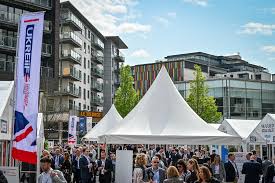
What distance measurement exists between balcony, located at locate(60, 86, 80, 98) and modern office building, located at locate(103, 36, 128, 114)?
59.1 ft

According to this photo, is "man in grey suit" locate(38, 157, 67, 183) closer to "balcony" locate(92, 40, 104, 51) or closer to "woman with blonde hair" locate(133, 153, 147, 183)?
"woman with blonde hair" locate(133, 153, 147, 183)

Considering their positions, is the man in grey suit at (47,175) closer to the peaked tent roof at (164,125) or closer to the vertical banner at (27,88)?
the vertical banner at (27,88)

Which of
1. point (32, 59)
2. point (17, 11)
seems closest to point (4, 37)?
point (17, 11)

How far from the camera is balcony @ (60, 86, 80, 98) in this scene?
6012 centimetres

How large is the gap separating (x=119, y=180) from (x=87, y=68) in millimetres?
57381

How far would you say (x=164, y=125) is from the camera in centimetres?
1553

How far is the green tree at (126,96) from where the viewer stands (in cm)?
5950

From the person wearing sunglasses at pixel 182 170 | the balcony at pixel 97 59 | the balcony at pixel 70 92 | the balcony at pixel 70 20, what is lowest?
the person wearing sunglasses at pixel 182 170

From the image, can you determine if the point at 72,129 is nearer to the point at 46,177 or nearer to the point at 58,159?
the point at 58,159

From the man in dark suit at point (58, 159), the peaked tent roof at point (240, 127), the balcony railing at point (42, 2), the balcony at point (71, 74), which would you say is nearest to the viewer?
the man in dark suit at point (58, 159)

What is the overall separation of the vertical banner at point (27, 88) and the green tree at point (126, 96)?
47.6 m

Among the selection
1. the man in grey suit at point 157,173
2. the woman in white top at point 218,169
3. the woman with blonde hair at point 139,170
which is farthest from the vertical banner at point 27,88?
the woman in white top at point 218,169

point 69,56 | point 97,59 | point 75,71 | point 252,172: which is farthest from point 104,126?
point 97,59

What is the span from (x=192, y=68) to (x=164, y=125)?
254 ft
